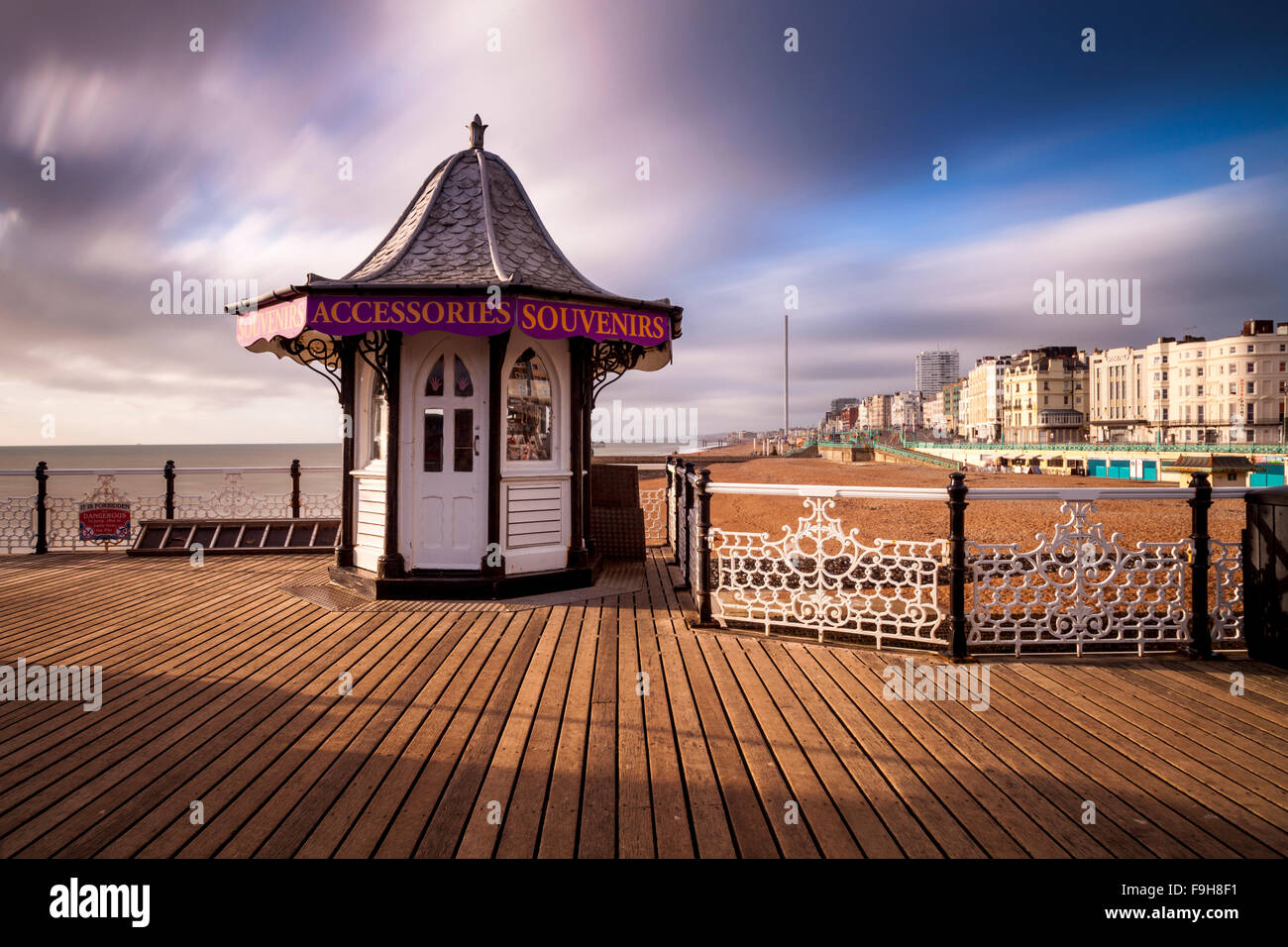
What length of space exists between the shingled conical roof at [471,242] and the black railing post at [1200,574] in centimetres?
515

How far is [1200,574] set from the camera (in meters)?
4.78

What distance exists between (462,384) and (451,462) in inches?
34.1

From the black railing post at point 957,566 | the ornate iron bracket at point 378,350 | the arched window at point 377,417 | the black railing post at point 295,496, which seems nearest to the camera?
the black railing post at point 957,566

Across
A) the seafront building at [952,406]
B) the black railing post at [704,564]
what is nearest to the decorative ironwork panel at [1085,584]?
the black railing post at [704,564]

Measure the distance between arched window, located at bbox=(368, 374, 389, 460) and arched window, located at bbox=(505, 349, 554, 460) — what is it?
4.95 feet

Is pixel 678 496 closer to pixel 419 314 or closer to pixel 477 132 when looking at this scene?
pixel 419 314

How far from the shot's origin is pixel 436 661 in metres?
4.77

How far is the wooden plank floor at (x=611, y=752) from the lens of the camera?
252 cm

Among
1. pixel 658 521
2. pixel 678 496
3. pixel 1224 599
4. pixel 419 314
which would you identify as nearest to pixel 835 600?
pixel 1224 599

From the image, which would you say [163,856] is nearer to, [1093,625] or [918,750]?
[918,750]

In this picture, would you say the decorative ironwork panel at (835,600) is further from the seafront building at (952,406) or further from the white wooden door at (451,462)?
the seafront building at (952,406)

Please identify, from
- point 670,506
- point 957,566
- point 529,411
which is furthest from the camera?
point 670,506
